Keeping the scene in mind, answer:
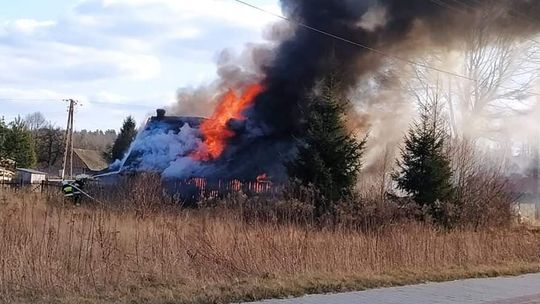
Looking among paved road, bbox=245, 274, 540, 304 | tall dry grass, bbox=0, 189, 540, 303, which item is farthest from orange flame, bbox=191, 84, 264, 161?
paved road, bbox=245, 274, 540, 304

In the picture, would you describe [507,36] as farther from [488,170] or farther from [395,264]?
[395,264]

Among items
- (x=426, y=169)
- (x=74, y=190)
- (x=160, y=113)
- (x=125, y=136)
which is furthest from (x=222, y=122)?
(x=125, y=136)

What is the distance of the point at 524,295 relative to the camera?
1121 centimetres

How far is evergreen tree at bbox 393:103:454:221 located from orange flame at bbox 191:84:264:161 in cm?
696

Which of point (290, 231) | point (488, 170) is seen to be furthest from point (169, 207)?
point (488, 170)

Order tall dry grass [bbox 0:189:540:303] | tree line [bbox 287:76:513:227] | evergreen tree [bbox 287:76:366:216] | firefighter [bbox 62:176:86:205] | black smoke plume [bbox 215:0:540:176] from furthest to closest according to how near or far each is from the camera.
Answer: black smoke plume [bbox 215:0:540:176] → evergreen tree [bbox 287:76:366:216] → tree line [bbox 287:76:513:227] → firefighter [bbox 62:176:86:205] → tall dry grass [bbox 0:189:540:303]

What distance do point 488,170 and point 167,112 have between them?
14.1 meters

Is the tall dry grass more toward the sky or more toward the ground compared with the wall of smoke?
more toward the ground

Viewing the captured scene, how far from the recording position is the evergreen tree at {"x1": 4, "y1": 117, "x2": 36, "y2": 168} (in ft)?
151

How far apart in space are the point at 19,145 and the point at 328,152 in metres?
32.8

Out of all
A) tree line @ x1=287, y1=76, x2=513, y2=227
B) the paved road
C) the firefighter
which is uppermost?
tree line @ x1=287, y1=76, x2=513, y2=227

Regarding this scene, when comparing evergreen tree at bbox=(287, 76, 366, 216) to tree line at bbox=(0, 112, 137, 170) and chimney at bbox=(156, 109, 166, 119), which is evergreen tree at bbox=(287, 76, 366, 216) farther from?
tree line at bbox=(0, 112, 137, 170)

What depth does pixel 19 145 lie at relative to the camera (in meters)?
47.3

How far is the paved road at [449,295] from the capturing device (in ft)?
32.1
